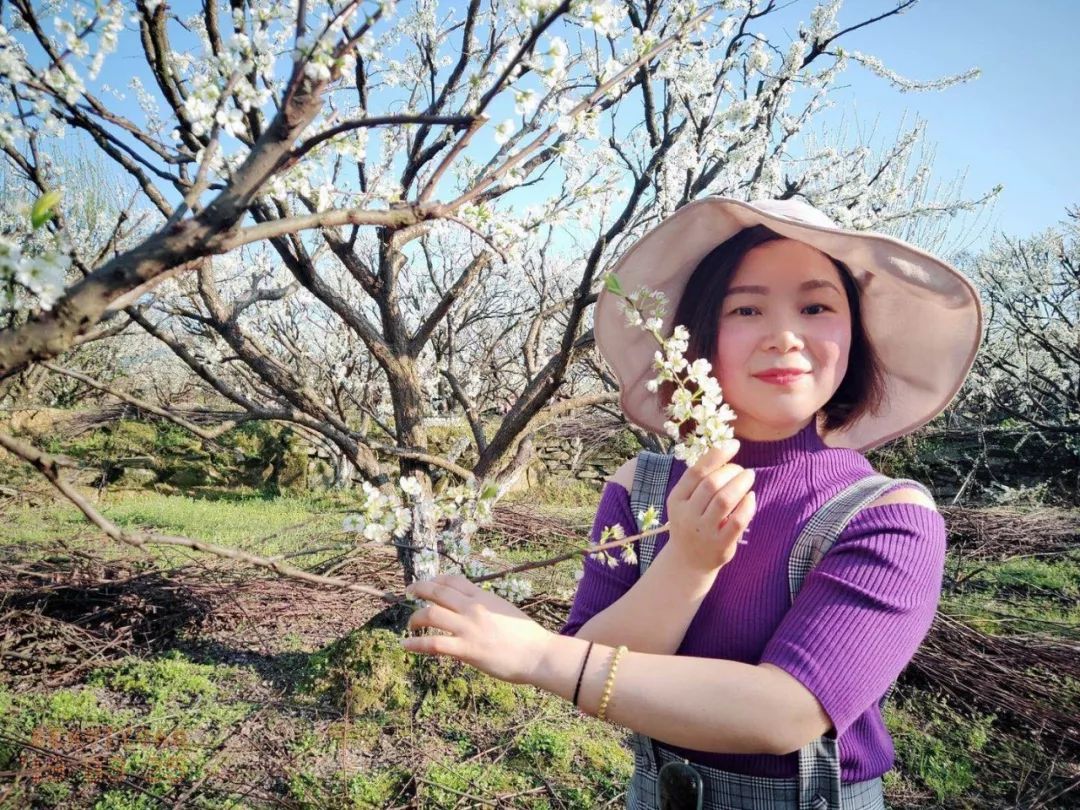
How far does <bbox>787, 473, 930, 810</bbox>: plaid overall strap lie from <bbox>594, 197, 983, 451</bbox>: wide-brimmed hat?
0.33 meters

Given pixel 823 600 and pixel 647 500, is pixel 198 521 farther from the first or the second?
pixel 823 600

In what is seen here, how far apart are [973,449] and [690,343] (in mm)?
9593

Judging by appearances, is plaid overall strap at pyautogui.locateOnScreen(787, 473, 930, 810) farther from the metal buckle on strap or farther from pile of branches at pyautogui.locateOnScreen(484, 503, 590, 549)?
pile of branches at pyautogui.locateOnScreen(484, 503, 590, 549)

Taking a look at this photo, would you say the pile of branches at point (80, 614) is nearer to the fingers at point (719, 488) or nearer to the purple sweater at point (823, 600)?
the purple sweater at point (823, 600)

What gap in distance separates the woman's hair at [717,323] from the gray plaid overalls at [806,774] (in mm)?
279

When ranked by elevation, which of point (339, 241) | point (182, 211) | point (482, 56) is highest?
point (482, 56)

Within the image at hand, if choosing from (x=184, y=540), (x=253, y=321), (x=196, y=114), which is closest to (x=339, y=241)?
(x=196, y=114)

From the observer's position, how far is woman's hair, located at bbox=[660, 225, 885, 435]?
122 centimetres

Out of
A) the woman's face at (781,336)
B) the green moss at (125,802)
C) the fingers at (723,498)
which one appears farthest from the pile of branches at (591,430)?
the fingers at (723,498)

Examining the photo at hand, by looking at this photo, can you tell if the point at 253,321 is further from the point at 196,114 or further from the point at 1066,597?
the point at 1066,597

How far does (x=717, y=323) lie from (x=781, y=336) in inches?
5.2

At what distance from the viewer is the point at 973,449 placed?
8.94 metres

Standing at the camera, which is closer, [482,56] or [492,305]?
[482,56]

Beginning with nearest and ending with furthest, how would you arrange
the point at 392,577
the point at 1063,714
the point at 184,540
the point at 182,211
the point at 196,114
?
the point at 182,211 < the point at 184,540 < the point at 196,114 < the point at 1063,714 < the point at 392,577
